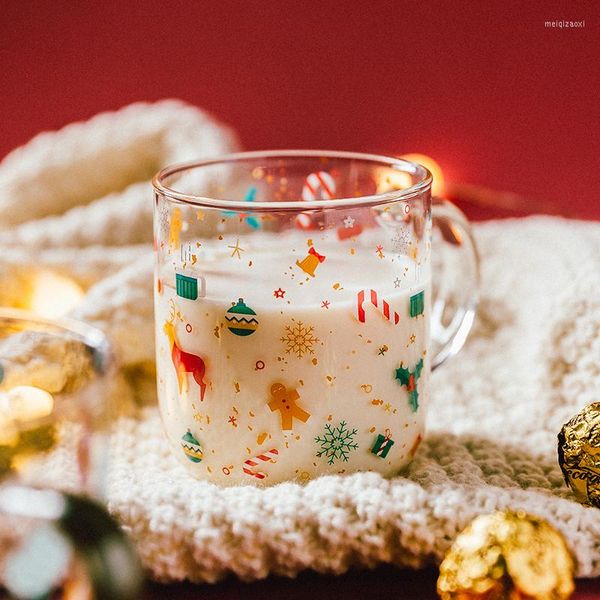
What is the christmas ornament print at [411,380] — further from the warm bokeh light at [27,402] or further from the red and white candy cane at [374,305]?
the warm bokeh light at [27,402]

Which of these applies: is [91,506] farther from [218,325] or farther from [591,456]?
[591,456]

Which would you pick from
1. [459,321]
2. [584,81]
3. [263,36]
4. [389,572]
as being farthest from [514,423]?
[263,36]

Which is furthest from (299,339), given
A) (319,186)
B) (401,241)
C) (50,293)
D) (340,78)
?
(340,78)

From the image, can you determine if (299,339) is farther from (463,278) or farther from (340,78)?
(340,78)

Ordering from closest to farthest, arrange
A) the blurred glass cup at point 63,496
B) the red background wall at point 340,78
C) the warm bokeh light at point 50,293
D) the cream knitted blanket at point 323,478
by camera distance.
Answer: the blurred glass cup at point 63,496
the cream knitted blanket at point 323,478
the warm bokeh light at point 50,293
the red background wall at point 340,78

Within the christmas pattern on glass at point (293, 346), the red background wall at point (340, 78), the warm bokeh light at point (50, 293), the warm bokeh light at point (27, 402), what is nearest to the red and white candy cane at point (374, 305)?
the christmas pattern on glass at point (293, 346)

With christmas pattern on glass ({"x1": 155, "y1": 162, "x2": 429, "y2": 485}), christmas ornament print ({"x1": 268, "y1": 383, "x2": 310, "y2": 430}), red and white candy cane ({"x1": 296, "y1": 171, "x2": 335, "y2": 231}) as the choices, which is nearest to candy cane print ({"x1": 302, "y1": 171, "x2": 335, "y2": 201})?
red and white candy cane ({"x1": 296, "y1": 171, "x2": 335, "y2": 231})

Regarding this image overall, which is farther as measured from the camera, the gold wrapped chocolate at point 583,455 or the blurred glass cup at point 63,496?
the gold wrapped chocolate at point 583,455
